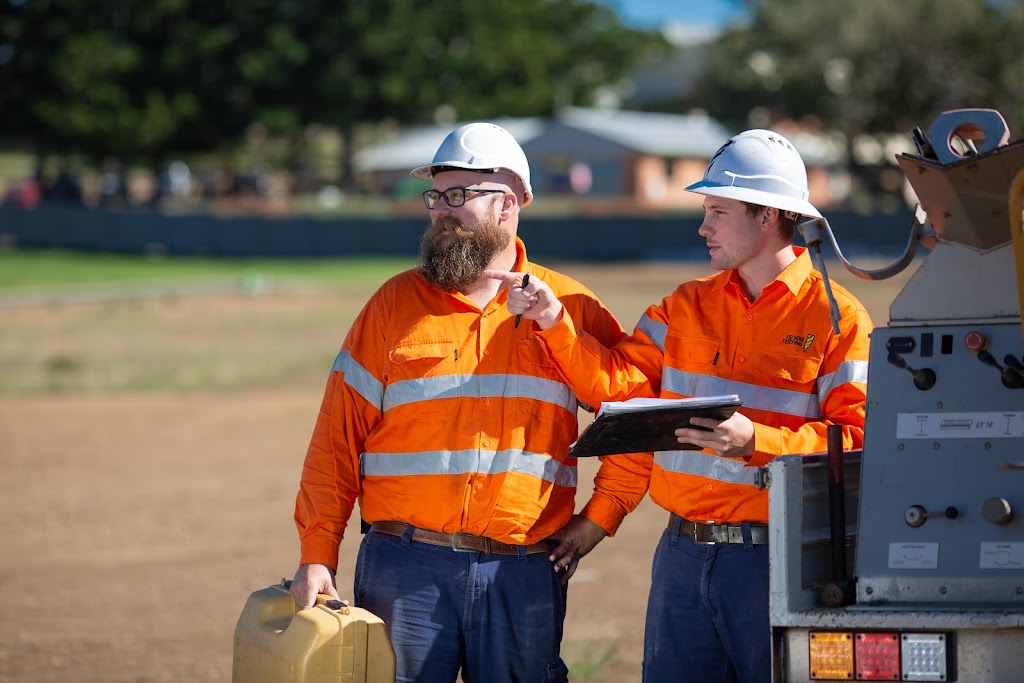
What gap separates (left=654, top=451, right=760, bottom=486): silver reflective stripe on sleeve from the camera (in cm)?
426

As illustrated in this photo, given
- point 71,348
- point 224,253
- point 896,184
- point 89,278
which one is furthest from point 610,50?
point 71,348

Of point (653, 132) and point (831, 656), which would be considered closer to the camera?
point (831, 656)

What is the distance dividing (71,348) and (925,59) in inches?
1556

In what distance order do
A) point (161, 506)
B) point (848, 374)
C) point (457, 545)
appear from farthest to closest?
point (161, 506)
point (457, 545)
point (848, 374)

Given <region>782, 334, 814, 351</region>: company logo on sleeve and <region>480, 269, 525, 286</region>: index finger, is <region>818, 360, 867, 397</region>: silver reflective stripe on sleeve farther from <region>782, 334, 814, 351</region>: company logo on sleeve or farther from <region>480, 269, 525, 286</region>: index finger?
<region>480, 269, 525, 286</region>: index finger

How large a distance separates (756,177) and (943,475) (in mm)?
1230

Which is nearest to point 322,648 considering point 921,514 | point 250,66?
point 921,514

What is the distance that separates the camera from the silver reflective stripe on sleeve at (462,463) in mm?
4426

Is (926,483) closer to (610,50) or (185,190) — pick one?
(610,50)

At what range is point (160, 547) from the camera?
1022 centimetres

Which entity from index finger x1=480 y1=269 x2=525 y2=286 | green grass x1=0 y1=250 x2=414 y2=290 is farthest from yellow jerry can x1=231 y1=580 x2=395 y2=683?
green grass x1=0 y1=250 x2=414 y2=290

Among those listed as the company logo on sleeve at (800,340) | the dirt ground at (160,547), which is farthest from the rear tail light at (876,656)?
the dirt ground at (160,547)

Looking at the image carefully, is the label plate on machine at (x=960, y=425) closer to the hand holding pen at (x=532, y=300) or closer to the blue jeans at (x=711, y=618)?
the blue jeans at (x=711, y=618)

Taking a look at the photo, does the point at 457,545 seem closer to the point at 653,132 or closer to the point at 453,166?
the point at 453,166
